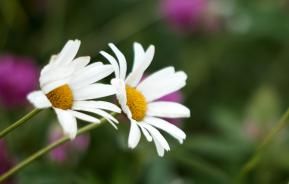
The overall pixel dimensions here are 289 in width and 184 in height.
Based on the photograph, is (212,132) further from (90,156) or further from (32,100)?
(32,100)

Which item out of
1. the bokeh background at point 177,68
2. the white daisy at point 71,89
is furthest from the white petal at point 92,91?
the bokeh background at point 177,68

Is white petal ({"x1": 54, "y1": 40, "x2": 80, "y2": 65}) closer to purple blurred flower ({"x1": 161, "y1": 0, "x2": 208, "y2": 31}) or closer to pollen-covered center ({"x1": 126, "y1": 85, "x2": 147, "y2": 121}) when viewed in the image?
pollen-covered center ({"x1": 126, "y1": 85, "x2": 147, "y2": 121})

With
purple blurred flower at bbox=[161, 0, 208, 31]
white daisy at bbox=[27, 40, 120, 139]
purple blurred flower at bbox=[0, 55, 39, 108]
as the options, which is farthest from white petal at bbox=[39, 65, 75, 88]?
purple blurred flower at bbox=[161, 0, 208, 31]

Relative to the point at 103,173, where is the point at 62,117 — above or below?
above

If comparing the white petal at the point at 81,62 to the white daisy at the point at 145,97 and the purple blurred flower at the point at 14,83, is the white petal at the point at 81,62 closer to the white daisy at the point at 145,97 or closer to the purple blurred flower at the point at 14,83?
the white daisy at the point at 145,97

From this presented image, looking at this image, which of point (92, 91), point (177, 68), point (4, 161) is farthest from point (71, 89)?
point (177, 68)

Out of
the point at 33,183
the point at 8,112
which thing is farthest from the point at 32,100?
the point at 8,112
